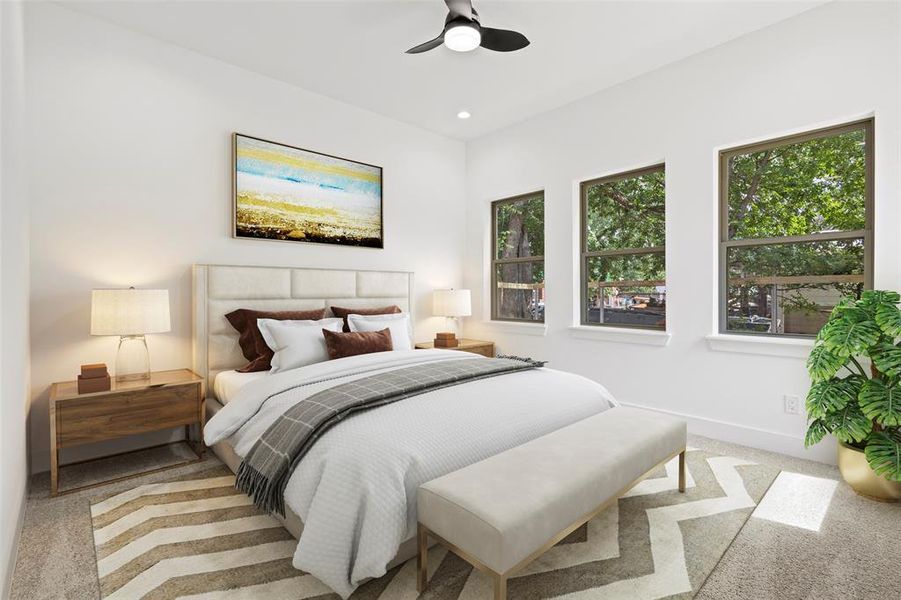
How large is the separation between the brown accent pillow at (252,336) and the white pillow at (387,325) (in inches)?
17.6

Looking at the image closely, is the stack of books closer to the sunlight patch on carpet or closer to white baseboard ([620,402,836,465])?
the sunlight patch on carpet

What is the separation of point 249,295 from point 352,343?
921 mm

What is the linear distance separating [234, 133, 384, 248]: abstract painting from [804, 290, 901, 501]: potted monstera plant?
11.2 feet

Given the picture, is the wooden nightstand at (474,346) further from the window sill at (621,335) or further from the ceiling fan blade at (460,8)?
the ceiling fan blade at (460,8)

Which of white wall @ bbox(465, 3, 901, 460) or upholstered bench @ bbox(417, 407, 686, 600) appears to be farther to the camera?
white wall @ bbox(465, 3, 901, 460)

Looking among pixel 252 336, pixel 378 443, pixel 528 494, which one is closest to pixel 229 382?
pixel 252 336

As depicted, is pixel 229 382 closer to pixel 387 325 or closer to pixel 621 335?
pixel 387 325

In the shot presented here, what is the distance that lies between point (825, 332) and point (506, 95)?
291 cm

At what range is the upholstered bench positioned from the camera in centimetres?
138

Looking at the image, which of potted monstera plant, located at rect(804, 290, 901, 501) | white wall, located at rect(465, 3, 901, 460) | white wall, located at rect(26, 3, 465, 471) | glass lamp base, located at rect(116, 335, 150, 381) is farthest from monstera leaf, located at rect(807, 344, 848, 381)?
glass lamp base, located at rect(116, 335, 150, 381)

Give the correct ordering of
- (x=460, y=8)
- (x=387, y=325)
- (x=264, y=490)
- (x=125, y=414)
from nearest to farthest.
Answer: (x=264, y=490)
(x=460, y=8)
(x=125, y=414)
(x=387, y=325)

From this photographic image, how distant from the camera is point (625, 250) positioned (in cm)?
386

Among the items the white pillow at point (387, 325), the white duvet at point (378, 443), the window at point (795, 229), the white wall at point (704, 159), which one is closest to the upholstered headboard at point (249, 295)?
the white pillow at point (387, 325)

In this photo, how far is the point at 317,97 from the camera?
3.92 meters
